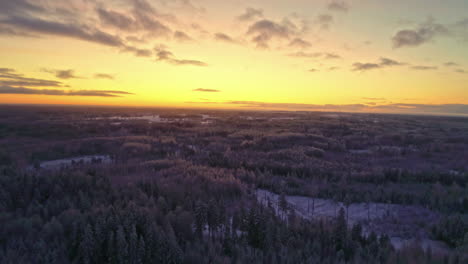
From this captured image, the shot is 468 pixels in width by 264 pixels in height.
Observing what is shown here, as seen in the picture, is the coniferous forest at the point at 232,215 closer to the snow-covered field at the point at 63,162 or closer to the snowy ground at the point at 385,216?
the snowy ground at the point at 385,216

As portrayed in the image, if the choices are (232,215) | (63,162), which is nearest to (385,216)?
(232,215)

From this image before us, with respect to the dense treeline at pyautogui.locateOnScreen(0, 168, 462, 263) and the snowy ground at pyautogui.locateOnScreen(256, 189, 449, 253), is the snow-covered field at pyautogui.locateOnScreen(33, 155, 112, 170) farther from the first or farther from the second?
the snowy ground at pyautogui.locateOnScreen(256, 189, 449, 253)

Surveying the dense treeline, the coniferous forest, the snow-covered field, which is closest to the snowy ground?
the coniferous forest

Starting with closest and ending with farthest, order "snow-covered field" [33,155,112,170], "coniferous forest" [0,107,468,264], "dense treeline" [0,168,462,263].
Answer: "dense treeline" [0,168,462,263]
"coniferous forest" [0,107,468,264]
"snow-covered field" [33,155,112,170]

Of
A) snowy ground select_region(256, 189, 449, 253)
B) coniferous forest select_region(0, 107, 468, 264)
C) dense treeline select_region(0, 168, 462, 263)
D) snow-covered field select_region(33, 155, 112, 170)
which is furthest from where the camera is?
snow-covered field select_region(33, 155, 112, 170)

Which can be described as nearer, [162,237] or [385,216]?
[162,237]

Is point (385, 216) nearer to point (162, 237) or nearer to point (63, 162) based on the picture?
point (162, 237)

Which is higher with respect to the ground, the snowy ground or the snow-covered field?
the snowy ground

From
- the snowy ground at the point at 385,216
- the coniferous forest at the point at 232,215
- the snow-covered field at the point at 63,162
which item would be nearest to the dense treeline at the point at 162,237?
the coniferous forest at the point at 232,215
